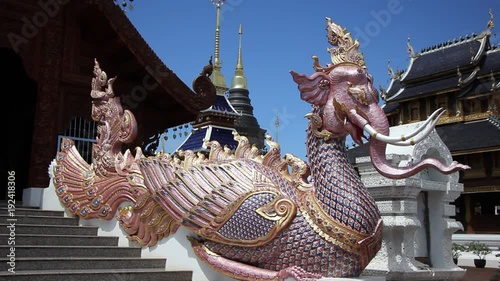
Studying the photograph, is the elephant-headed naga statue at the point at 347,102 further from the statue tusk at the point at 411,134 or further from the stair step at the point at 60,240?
the stair step at the point at 60,240

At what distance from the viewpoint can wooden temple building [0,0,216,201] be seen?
24.5 ft

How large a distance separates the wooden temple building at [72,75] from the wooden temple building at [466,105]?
11.6 m

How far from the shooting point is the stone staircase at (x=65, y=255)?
163 inches

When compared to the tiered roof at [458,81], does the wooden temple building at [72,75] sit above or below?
below

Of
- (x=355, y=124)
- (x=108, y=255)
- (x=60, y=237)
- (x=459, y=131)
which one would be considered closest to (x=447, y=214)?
(x=355, y=124)

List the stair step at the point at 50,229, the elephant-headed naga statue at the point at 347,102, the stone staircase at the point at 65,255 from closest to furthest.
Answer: the elephant-headed naga statue at the point at 347,102 < the stone staircase at the point at 65,255 < the stair step at the point at 50,229

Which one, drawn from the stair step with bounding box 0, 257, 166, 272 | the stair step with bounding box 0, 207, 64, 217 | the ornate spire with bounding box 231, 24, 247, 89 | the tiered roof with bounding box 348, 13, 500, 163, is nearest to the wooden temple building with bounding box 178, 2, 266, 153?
the ornate spire with bounding box 231, 24, 247, 89

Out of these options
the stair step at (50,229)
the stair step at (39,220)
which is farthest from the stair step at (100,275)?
the stair step at (39,220)

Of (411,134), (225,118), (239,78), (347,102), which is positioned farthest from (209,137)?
(411,134)

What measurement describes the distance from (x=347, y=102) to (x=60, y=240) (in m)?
3.08

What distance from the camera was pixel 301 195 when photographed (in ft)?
13.0

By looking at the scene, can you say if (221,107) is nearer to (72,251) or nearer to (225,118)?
(225,118)

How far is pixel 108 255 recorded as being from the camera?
4895 millimetres

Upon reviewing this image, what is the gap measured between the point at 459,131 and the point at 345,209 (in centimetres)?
1914
